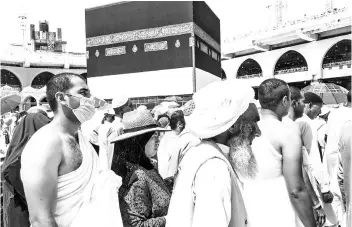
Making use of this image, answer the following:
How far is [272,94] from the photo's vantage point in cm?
185

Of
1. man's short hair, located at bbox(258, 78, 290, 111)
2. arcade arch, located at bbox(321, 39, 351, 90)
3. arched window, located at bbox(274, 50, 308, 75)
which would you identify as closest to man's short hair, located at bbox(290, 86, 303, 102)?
man's short hair, located at bbox(258, 78, 290, 111)

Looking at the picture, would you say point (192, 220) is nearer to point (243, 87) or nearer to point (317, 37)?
point (243, 87)

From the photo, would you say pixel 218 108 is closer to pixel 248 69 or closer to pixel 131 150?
pixel 131 150

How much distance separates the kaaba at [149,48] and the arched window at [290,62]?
5.86 metres

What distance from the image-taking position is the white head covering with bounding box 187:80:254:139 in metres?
1.18

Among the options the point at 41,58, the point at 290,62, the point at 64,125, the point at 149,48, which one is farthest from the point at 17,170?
the point at 41,58

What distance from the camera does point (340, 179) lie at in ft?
7.33

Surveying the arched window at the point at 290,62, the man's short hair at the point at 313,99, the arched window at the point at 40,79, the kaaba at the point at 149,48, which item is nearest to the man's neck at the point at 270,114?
the man's short hair at the point at 313,99

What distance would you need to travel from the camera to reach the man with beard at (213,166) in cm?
106

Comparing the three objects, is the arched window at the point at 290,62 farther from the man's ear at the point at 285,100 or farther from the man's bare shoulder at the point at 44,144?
the man's bare shoulder at the point at 44,144

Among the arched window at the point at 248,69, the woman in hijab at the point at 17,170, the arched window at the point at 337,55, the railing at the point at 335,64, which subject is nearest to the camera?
the woman in hijab at the point at 17,170

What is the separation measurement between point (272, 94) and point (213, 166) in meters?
0.88

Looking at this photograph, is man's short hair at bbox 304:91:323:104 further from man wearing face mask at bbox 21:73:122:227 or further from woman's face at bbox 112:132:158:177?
man wearing face mask at bbox 21:73:122:227

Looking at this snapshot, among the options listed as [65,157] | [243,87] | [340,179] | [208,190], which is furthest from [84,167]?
[340,179]
